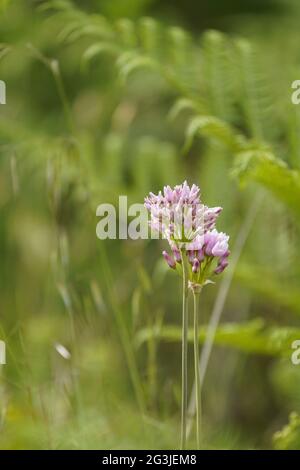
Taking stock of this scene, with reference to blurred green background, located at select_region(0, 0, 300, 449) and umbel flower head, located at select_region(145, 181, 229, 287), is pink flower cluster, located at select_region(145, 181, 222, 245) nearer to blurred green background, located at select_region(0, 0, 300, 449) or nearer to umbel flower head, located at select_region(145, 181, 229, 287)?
umbel flower head, located at select_region(145, 181, 229, 287)

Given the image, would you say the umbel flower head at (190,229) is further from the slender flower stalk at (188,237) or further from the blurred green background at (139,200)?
the blurred green background at (139,200)

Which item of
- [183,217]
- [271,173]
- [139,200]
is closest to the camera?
[183,217]

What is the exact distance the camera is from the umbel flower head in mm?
1079

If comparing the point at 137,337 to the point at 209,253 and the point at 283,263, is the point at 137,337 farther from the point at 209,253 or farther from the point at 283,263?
the point at 209,253

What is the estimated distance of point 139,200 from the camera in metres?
2.35

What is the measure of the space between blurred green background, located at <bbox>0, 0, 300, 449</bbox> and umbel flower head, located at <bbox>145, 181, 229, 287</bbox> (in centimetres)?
28

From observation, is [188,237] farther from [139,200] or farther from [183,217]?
[139,200]

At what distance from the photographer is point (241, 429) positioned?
7.56 ft

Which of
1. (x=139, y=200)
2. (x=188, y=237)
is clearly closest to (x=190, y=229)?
(x=188, y=237)

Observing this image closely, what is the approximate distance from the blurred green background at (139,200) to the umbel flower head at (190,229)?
276 mm

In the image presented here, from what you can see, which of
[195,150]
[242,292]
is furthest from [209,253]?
[195,150]

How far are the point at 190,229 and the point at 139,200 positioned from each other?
1276mm

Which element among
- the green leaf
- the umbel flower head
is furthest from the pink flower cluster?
the green leaf

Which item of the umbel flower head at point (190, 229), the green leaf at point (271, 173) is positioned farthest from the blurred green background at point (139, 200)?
the umbel flower head at point (190, 229)
